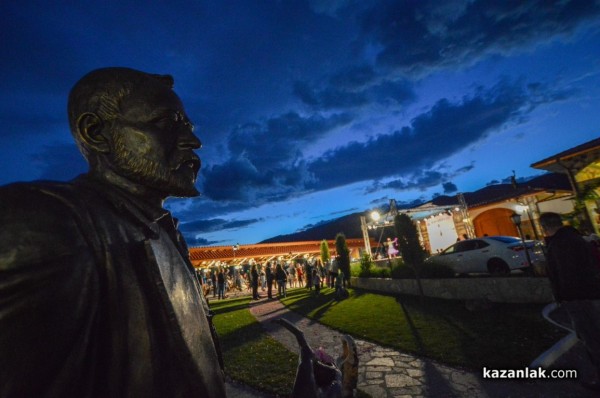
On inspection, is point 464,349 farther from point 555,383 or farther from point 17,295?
point 17,295

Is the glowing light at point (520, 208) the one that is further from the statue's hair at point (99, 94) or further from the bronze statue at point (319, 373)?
the statue's hair at point (99, 94)

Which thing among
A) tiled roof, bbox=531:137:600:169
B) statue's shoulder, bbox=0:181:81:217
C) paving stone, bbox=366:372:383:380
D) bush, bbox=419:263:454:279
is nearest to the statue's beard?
statue's shoulder, bbox=0:181:81:217

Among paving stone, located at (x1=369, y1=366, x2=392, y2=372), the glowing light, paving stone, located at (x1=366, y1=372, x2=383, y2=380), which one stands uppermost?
the glowing light

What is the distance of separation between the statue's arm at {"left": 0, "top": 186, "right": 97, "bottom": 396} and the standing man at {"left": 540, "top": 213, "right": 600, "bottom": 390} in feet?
16.9

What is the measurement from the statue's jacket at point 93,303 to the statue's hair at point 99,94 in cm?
25

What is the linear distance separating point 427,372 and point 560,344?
2444 mm

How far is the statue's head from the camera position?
3.40 feet

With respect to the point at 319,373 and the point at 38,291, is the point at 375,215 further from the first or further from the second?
the point at 38,291

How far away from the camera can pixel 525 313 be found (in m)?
6.86

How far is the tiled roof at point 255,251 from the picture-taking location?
862 inches

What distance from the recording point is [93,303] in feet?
2.37

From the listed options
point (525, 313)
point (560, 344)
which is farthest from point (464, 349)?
point (525, 313)

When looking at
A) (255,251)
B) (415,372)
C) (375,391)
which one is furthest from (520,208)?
(375,391)

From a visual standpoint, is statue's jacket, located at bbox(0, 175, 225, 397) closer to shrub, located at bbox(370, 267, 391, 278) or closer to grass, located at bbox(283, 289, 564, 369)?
grass, located at bbox(283, 289, 564, 369)
